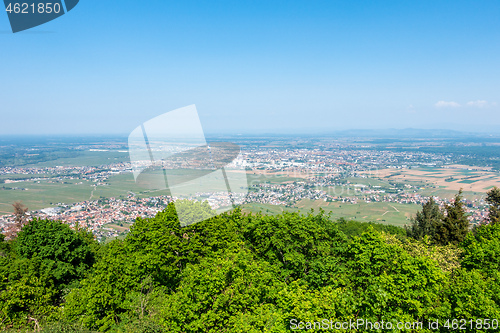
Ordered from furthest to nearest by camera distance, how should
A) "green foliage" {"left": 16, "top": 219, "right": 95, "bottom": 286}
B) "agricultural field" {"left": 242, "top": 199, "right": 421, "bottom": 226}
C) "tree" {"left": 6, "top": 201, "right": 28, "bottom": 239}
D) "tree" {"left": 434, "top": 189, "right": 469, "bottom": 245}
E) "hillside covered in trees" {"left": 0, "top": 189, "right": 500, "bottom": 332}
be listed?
"agricultural field" {"left": 242, "top": 199, "right": 421, "bottom": 226}
"tree" {"left": 6, "top": 201, "right": 28, "bottom": 239}
"tree" {"left": 434, "top": 189, "right": 469, "bottom": 245}
"green foliage" {"left": 16, "top": 219, "right": 95, "bottom": 286}
"hillside covered in trees" {"left": 0, "top": 189, "right": 500, "bottom": 332}

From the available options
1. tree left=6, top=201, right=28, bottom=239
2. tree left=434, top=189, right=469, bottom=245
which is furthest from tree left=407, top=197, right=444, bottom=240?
tree left=6, top=201, right=28, bottom=239

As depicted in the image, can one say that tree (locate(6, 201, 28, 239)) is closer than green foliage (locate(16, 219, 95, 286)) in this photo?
No

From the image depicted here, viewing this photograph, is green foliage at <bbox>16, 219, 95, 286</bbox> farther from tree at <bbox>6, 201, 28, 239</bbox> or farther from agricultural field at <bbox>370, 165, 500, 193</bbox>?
agricultural field at <bbox>370, 165, 500, 193</bbox>

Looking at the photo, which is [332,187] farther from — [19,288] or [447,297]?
[19,288]

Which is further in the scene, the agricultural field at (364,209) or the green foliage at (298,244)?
the agricultural field at (364,209)

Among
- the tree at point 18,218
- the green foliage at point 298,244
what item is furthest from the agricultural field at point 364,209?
the tree at point 18,218

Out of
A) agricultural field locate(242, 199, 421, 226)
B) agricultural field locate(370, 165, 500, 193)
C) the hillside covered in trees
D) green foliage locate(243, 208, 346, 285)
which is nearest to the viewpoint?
the hillside covered in trees

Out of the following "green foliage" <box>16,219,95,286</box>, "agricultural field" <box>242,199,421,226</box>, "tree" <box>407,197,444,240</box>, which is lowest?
"agricultural field" <box>242,199,421,226</box>

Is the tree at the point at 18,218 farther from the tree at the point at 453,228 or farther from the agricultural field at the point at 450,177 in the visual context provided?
the agricultural field at the point at 450,177
